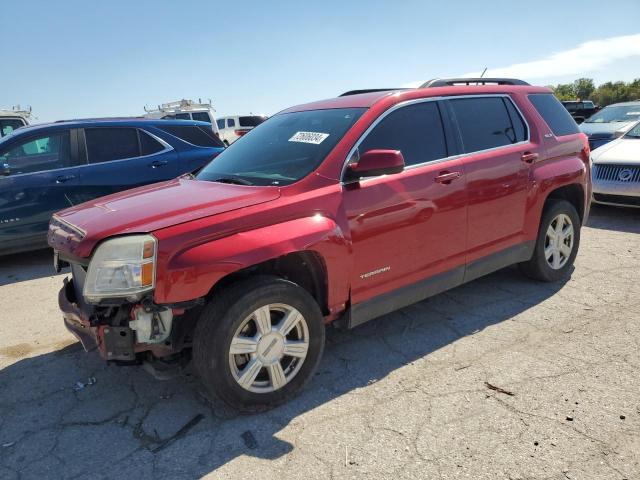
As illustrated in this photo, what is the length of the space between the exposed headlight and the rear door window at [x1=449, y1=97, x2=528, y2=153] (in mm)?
2493

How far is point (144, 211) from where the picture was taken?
2701 mm

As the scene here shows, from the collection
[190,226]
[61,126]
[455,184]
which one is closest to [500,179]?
[455,184]

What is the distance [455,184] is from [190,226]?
1979 millimetres

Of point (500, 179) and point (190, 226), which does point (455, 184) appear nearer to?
point (500, 179)

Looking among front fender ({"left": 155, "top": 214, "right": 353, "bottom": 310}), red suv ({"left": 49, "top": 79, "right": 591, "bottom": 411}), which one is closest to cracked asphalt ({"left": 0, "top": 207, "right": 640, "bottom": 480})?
red suv ({"left": 49, "top": 79, "right": 591, "bottom": 411})

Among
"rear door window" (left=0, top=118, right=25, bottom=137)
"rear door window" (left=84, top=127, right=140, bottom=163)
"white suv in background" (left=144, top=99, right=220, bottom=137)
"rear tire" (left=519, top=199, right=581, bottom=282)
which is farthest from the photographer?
"white suv in background" (left=144, top=99, right=220, bottom=137)

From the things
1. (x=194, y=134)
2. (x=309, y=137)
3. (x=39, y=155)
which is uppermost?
(x=194, y=134)

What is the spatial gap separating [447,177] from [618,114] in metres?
9.17

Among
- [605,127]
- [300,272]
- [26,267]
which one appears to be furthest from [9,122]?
[605,127]

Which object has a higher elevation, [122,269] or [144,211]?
[144,211]

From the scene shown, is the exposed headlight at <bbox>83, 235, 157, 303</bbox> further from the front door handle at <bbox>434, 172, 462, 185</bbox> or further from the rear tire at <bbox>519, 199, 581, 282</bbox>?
the rear tire at <bbox>519, 199, 581, 282</bbox>

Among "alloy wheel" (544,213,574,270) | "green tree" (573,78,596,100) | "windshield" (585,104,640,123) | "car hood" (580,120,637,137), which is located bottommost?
"alloy wheel" (544,213,574,270)

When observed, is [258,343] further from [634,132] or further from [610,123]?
[610,123]

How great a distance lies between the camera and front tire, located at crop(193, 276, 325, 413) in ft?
8.26
